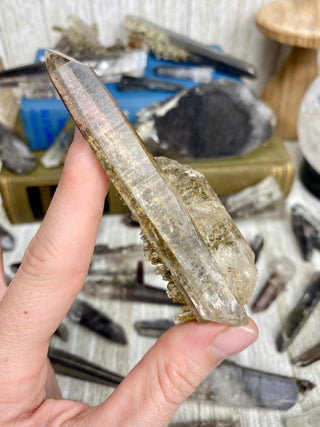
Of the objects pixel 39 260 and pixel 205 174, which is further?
pixel 205 174

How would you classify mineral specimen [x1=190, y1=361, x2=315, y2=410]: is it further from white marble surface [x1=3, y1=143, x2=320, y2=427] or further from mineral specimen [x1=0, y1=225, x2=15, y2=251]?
mineral specimen [x1=0, y1=225, x2=15, y2=251]

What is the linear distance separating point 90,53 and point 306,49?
65cm

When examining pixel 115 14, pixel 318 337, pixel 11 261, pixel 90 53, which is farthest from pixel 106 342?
pixel 115 14

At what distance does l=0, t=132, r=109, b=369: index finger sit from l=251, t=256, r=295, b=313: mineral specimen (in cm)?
50

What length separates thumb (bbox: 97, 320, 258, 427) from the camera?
0.45 meters

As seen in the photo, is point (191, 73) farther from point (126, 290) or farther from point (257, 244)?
point (126, 290)

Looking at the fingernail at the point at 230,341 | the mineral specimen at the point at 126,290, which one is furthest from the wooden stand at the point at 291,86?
the fingernail at the point at 230,341

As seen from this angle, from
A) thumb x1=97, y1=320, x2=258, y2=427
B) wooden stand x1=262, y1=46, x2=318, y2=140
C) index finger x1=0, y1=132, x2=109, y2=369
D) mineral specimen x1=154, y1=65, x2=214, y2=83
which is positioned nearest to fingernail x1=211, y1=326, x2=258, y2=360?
thumb x1=97, y1=320, x2=258, y2=427

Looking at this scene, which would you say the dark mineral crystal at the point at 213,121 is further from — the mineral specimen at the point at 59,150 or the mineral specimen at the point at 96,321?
the mineral specimen at the point at 96,321

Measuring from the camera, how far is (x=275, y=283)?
87 cm

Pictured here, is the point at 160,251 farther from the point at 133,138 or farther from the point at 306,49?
the point at 306,49

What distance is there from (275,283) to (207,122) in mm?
422

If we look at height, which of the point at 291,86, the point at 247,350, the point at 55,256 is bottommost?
the point at 247,350

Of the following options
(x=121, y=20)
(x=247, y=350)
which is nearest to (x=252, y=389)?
(x=247, y=350)
